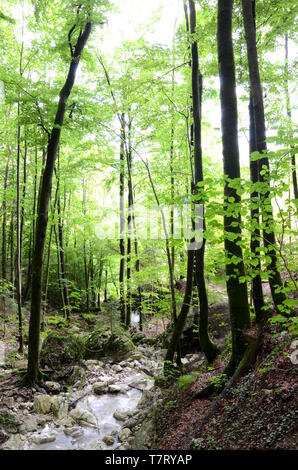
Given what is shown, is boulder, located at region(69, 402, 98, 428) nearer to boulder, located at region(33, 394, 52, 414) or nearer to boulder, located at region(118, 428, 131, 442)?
boulder, located at region(33, 394, 52, 414)

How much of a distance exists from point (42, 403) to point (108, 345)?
432cm

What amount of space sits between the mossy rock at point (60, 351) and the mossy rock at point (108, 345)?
0.89m

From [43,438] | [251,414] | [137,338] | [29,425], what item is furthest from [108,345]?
[251,414]

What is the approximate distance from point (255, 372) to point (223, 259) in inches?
73.0

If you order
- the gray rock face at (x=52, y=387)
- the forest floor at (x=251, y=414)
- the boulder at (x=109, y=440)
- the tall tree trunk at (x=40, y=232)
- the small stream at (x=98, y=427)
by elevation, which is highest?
the tall tree trunk at (x=40, y=232)

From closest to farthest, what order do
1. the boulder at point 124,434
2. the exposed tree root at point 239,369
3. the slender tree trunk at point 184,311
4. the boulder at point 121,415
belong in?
the exposed tree root at point 239,369 → the boulder at point 124,434 → the boulder at point 121,415 → the slender tree trunk at point 184,311

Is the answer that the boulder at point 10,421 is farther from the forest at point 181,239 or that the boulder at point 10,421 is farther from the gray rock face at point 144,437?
the gray rock face at point 144,437

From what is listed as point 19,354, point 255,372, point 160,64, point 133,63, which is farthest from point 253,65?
point 19,354

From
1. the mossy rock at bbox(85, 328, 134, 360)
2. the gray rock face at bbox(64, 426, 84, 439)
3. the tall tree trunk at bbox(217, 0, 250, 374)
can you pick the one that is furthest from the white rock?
the mossy rock at bbox(85, 328, 134, 360)

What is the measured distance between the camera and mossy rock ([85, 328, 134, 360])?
10445mm

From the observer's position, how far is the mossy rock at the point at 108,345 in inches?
411

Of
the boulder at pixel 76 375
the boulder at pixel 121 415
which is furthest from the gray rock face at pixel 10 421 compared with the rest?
the boulder at pixel 76 375

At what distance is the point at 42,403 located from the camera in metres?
6.50

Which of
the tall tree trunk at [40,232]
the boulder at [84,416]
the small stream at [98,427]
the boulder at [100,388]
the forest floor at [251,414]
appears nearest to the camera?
the forest floor at [251,414]
